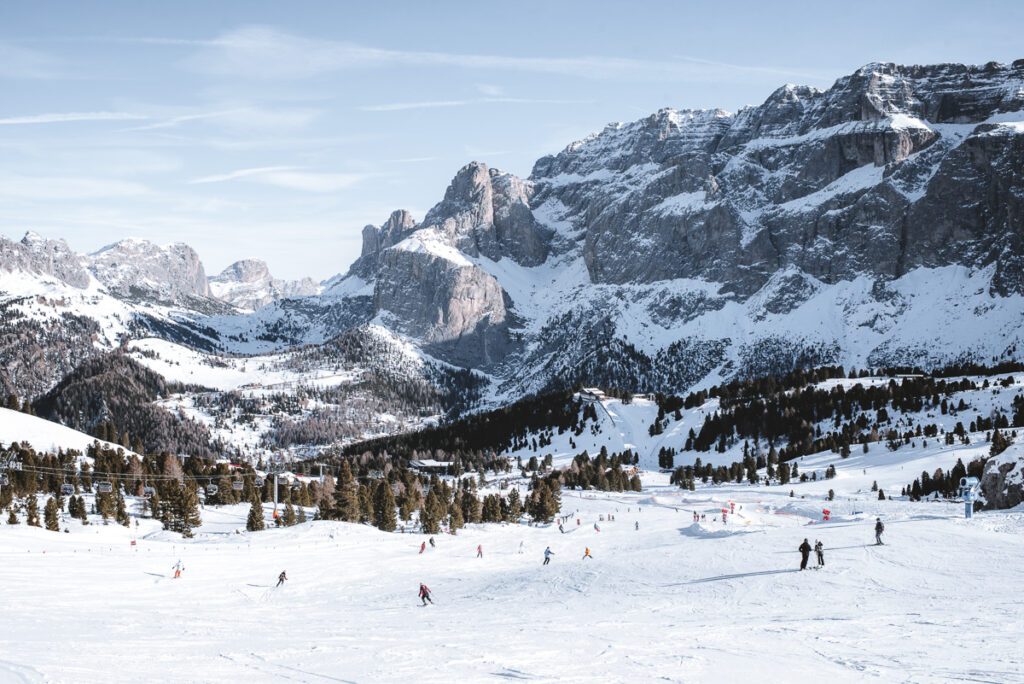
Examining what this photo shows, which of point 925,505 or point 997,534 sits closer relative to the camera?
point 997,534

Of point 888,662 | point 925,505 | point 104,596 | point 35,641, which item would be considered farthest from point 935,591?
point 925,505

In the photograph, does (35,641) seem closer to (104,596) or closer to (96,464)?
(104,596)

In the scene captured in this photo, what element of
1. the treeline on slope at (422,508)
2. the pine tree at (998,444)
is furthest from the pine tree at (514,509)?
the pine tree at (998,444)

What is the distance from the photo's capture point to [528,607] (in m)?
51.1

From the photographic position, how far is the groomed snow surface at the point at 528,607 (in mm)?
32906

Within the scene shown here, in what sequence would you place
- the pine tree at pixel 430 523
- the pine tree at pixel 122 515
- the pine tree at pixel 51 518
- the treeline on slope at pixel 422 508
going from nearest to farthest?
the pine tree at pixel 51 518, the pine tree at pixel 430 523, the treeline on slope at pixel 422 508, the pine tree at pixel 122 515

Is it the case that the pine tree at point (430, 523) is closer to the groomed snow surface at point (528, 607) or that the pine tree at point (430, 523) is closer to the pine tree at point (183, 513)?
the groomed snow surface at point (528, 607)

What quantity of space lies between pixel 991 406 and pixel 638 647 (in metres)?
171

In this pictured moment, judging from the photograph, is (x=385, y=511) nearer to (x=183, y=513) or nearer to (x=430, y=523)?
(x=430, y=523)

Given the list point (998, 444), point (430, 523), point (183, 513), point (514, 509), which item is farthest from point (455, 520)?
point (998, 444)

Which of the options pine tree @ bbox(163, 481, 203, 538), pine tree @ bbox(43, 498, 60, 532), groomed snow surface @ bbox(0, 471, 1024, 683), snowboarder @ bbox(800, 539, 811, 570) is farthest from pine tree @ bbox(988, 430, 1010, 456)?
pine tree @ bbox(43, 498, 60, 532)

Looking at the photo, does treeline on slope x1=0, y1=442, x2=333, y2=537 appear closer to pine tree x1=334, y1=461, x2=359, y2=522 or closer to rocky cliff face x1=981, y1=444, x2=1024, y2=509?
pine tree x1=334, y1=461, x2=359, y2=522

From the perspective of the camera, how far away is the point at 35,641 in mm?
38750

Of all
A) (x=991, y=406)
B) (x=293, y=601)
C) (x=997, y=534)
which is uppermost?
(x=991, y=406)
